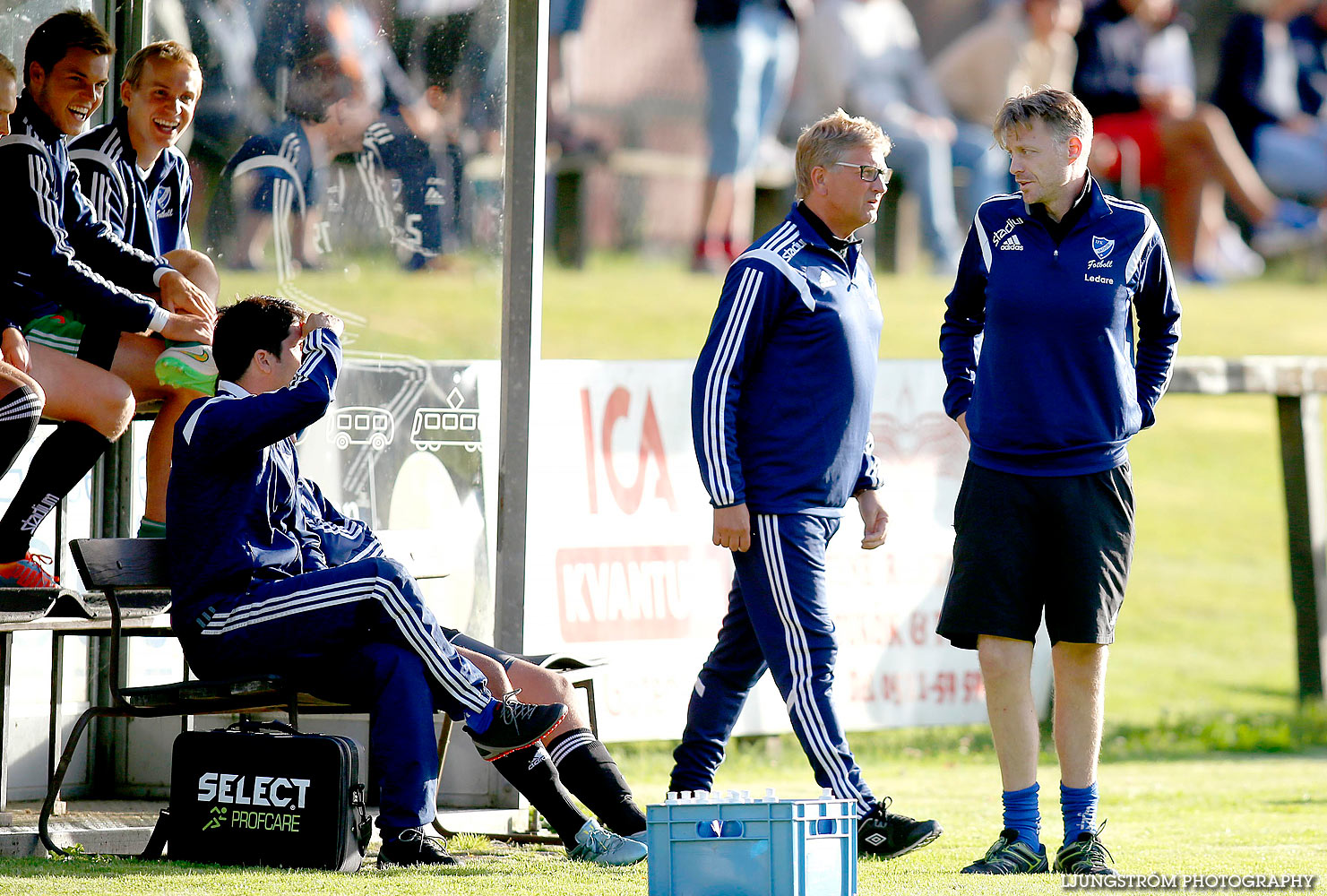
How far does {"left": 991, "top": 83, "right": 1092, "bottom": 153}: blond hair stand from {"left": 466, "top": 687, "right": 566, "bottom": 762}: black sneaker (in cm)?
192

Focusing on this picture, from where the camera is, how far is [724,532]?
487 cm


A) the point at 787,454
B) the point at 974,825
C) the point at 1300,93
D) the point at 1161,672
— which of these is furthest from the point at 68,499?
the point at 1300,93

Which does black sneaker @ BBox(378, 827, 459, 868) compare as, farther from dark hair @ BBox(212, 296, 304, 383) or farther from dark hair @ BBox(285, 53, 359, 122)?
dark hair @ BBox(285, 53, 359, 122)

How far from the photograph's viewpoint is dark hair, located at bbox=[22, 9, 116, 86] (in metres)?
5.47

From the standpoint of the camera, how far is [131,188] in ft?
18.5

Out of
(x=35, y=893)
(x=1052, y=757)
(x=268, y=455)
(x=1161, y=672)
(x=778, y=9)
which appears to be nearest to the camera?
(x=35, y=893)

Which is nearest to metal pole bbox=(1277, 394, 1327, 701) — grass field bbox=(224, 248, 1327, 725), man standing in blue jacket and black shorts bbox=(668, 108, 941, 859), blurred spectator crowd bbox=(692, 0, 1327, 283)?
grass field bbox=(224, 248, 1327, 725)

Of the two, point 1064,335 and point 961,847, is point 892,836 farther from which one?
point 1064,335

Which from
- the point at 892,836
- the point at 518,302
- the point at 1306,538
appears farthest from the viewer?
the point at 1306,538

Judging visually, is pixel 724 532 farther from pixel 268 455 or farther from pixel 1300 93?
pixel 1300 93

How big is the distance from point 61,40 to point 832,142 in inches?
93.8

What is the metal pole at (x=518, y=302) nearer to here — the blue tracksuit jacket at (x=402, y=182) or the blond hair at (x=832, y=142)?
the blue tracksuit jacket at (x=402, y=182)

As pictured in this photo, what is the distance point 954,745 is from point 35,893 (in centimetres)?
527

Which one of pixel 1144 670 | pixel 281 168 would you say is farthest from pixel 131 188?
pixel 1144 670
